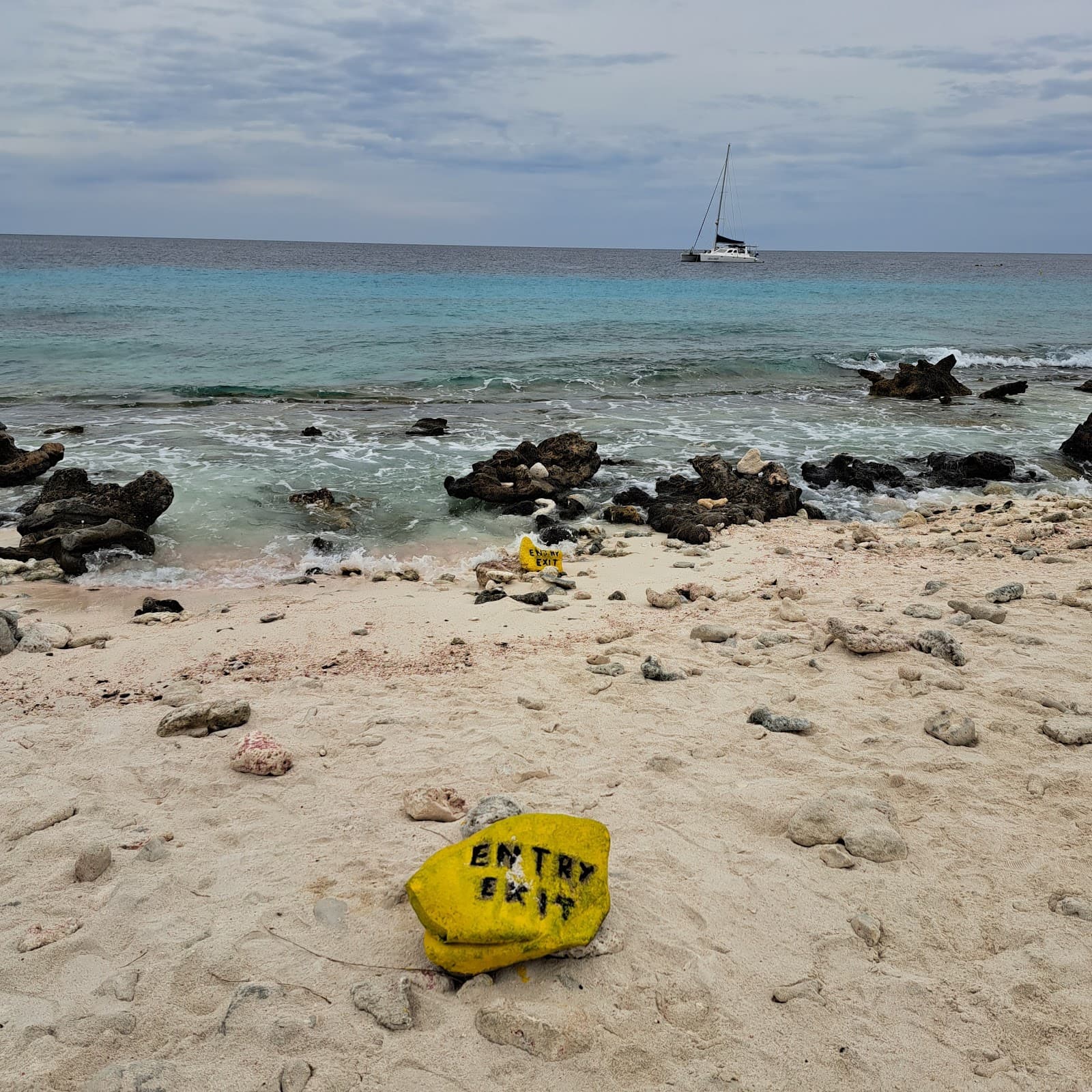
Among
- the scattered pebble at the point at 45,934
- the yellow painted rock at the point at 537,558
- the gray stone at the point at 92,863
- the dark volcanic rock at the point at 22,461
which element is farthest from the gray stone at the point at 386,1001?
the dark volcanic rock at the point at 22,461

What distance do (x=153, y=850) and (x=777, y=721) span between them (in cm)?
315

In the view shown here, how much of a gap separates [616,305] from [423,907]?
1874 inches

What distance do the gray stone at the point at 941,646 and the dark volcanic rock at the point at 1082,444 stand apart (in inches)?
411

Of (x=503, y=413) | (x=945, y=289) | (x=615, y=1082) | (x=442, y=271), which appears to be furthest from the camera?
(x=442, y=271)

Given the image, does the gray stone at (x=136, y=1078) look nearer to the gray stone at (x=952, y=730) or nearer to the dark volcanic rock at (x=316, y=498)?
the gray stone at (x=952, y=730)

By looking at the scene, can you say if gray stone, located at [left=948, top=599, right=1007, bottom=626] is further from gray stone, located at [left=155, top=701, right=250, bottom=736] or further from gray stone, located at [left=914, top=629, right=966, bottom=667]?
gray stone, located at [left=155, top=701, right=250, bottom=736]

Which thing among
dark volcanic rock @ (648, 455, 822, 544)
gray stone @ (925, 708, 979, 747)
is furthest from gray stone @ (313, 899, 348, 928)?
dark volcanic rock @ (648, 455, 822, 544)

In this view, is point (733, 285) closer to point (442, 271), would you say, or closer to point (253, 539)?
point (442, 271)

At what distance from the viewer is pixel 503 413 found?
17.8 meters

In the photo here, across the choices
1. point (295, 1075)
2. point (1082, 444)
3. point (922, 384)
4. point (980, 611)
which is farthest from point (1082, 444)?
point (295, 1075)

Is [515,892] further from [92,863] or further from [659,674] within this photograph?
[659,674]

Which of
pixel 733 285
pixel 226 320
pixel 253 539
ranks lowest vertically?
pixel 253 539

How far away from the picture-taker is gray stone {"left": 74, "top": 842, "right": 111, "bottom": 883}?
11.0 feet

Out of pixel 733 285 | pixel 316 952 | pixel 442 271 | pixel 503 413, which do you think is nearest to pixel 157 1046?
pixel 316 952
